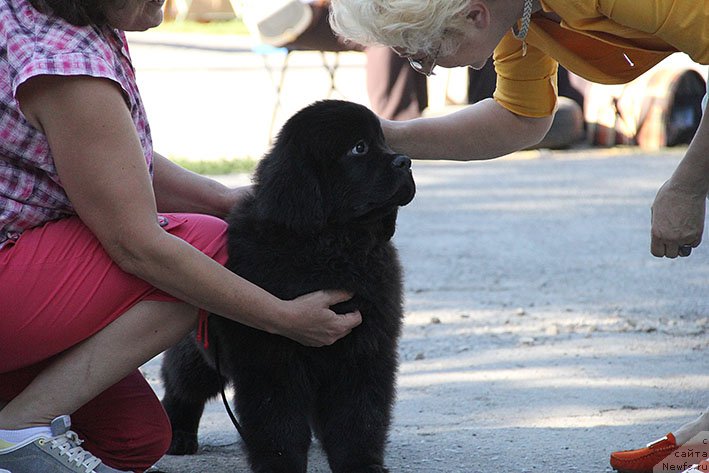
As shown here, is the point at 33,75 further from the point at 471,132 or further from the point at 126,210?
the point at 471,132

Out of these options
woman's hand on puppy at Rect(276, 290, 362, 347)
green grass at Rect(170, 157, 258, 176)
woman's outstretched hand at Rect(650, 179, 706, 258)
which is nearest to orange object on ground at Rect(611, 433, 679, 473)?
woman's outstretched hand at Rect(650, 179, 706, 258)

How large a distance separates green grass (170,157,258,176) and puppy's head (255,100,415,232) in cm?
440

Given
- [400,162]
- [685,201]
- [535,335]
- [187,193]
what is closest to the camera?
[685,201]

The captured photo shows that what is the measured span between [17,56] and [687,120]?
6.80 metres

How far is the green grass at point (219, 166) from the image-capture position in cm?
679

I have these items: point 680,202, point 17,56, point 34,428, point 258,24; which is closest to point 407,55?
point 680,202

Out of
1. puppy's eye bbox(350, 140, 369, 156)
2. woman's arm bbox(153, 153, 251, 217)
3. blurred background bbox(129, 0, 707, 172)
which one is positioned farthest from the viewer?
blurred background bbox(129, 0, 707, 172)

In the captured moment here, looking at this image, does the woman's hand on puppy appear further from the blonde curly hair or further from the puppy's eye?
the blonde curly hair

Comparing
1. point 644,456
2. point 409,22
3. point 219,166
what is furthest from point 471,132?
point 219,166

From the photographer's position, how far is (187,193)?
104 inches

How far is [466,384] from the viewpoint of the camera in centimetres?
331

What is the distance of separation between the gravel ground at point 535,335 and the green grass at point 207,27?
1218 centimetres

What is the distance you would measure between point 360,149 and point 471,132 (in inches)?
19.2

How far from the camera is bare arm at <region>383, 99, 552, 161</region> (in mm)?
2701
